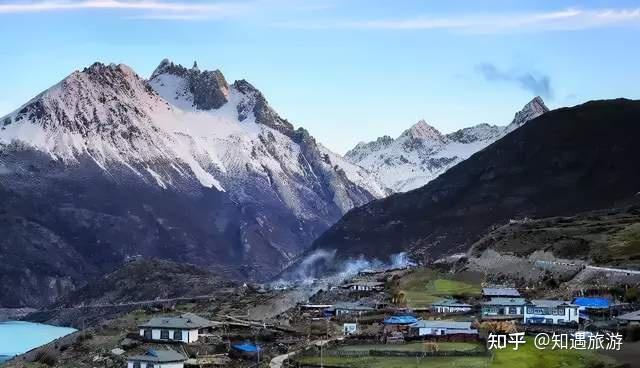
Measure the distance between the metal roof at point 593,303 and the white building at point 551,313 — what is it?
148cm

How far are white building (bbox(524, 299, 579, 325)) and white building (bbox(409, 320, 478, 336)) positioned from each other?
8.89 meters

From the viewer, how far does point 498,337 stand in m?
92.4

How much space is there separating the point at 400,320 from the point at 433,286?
147 ft

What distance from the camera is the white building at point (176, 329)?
350 ft

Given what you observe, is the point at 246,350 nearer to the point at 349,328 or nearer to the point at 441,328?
the point at 349,328

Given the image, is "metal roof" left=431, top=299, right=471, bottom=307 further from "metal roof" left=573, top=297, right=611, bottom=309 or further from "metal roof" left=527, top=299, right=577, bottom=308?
"metal roof" left=573, top=297, right=611, bottom=309

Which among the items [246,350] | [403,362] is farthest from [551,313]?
[246,350]

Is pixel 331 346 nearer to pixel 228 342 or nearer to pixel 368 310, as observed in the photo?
pixel 228 342

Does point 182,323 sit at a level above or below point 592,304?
below

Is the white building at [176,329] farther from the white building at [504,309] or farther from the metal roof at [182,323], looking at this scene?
the white building at [504,309]

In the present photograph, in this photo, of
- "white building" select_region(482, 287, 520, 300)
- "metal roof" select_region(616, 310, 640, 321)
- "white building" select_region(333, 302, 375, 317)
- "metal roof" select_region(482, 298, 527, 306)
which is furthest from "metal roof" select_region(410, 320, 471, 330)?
"white building" select_region(333, 302, 375, 317)

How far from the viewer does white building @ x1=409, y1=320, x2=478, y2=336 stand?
9875 cm

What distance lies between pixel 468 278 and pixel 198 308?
1640 inches

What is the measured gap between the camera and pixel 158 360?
88.9 metres
